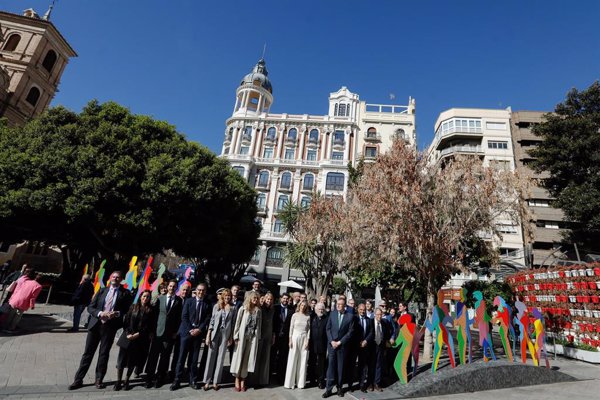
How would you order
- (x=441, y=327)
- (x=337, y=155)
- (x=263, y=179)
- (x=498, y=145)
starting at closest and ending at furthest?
(x=441, y=327), (x=498, y=145), (x=263, y=179), (x=337, y=155)

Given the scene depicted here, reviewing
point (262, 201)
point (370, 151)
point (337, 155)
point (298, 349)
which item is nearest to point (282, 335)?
point (298, 349)

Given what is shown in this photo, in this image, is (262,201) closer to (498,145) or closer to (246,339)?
(498,145)

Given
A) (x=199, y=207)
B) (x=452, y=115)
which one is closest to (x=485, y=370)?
(x=199, y=207)

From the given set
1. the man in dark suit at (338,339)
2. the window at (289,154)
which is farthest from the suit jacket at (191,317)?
the window at (289,154)

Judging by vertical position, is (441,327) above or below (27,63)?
below

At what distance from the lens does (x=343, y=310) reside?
21.9 ft

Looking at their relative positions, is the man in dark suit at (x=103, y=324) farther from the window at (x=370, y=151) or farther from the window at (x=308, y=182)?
the window at (x=370, y=151)

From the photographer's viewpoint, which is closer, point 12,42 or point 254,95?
point 12,42

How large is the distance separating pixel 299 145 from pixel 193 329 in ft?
123

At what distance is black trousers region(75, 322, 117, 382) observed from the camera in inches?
214

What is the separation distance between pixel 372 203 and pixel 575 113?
25167 millimetres

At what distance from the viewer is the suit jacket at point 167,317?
5.94 m

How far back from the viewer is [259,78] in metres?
46.8

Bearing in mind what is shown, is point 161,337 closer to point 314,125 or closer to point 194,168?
point 194,168
